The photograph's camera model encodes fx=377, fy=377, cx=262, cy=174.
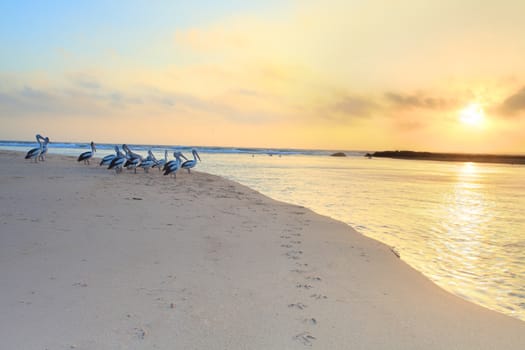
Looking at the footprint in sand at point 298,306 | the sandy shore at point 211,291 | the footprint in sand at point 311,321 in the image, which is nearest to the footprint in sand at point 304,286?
the sandy shore at point 211,291

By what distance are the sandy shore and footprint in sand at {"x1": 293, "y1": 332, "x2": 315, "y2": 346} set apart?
0.5 inches

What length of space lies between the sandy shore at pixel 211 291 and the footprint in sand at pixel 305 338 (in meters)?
0.01

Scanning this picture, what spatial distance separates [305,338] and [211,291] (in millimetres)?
1150

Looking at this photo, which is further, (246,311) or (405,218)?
(405,218)

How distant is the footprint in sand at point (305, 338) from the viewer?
2865mm

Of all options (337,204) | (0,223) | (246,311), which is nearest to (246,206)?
(337,204)

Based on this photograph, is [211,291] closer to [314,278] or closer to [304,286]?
[304,286]

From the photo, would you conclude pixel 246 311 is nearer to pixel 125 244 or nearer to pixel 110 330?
pixel 110 330

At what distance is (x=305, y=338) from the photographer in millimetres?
2926

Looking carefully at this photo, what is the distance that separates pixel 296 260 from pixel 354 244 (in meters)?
1.51

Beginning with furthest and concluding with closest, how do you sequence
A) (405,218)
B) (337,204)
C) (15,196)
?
(337,204)
(405,218)
(15,196)

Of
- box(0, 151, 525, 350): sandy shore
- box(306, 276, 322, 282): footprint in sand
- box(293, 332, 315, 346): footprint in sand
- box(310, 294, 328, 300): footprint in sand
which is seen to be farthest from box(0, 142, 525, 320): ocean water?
box(293, 332, 315, 346): footprint in sand

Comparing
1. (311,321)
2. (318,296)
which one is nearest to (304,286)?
(318,296)

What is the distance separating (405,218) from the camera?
8812 millimetres
